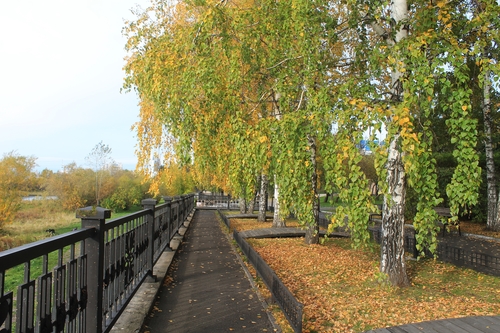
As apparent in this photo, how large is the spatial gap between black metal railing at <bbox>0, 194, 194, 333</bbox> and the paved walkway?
58 cm

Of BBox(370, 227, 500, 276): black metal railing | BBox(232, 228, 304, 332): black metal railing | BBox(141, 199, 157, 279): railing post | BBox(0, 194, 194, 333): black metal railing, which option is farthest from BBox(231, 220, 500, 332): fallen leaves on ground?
BBox(0, 194, 194, 333): black metal railing

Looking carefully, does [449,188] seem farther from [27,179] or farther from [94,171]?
[94,171]

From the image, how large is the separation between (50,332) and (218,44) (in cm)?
585

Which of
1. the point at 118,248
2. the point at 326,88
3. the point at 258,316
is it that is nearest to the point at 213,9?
the point at 326,88

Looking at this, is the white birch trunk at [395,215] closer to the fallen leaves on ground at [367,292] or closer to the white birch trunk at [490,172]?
the fallen leaves on ground at [367,292]

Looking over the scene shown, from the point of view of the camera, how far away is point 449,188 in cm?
461

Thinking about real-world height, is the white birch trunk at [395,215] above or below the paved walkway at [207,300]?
above

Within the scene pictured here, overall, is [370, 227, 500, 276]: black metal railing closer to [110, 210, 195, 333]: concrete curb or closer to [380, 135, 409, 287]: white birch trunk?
[380, 135, 409, 287]: white birch trunk

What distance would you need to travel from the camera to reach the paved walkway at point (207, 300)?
4.19m

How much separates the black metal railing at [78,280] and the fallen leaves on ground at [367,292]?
1.88m

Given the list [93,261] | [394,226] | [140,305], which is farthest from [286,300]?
[394,226]

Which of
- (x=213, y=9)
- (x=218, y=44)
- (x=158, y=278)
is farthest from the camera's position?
(x=218, y=44)

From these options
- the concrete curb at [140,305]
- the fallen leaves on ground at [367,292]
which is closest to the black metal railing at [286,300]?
the fallen leaves on ground at [367,292]

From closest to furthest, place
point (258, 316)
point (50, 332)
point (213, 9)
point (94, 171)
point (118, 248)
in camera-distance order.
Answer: point (50, 332) < point (118, 248) < point (258, 316) < point (213, 9) < point (94, 171)
